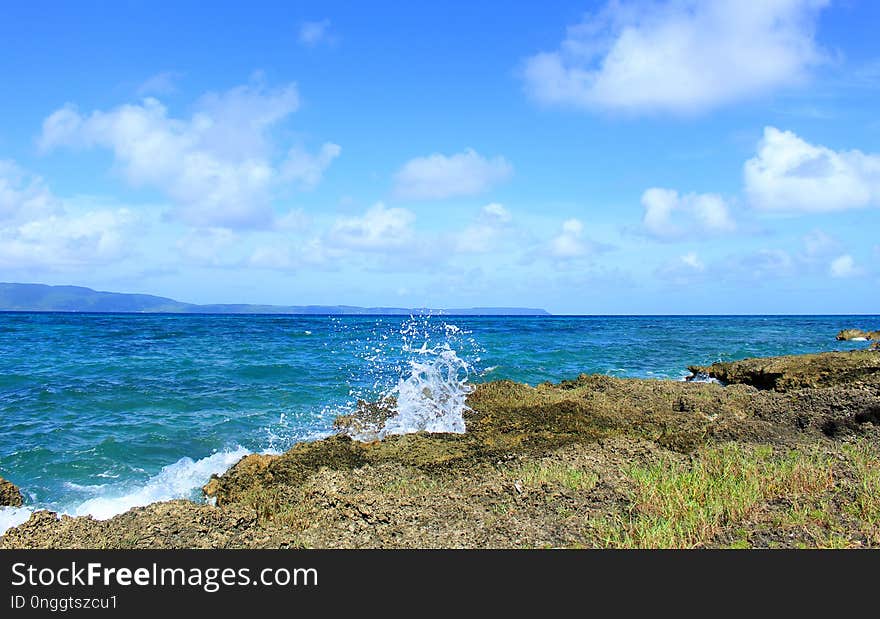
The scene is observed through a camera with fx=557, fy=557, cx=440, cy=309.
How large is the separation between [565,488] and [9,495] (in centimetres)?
858

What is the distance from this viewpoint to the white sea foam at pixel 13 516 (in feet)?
26.7


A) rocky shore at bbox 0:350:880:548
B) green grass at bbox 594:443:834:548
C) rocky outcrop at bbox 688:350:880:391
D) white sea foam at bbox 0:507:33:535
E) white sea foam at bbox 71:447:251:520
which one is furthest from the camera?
rocky outcrop at bbox 688:350:880:391

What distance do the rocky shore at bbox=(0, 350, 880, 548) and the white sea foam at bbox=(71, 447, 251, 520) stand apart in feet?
2.47

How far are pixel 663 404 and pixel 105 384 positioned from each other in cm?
1759

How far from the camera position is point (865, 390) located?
33.9 feet

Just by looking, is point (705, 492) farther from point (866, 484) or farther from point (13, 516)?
point (13, 516)

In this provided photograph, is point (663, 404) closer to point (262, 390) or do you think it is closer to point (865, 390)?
point (865, 390)

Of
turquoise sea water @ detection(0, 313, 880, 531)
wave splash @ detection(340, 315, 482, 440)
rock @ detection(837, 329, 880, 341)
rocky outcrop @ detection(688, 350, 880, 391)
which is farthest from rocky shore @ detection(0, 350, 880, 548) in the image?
rock @ detection(837, 329, 880, 341)

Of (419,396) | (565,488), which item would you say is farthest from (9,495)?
(419,396)

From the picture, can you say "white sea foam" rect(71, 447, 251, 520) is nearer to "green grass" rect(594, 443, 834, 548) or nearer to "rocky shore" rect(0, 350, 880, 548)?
"rocky shore" rect(0, 350, 880, 548)

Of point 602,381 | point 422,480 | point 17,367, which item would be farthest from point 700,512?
point 17,367

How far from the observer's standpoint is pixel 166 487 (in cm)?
984

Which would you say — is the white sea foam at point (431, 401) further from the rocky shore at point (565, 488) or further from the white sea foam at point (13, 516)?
the white sea foam at point (13, 516)

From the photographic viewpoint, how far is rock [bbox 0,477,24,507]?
28.5 ft
